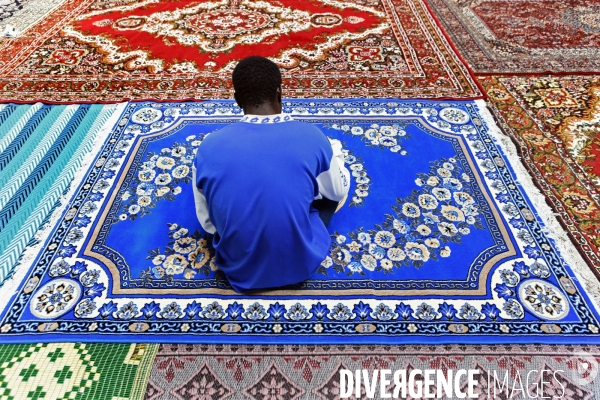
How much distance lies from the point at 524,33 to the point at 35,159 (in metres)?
3.87

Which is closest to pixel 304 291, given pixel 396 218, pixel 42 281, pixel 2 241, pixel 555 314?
pixel 396 218

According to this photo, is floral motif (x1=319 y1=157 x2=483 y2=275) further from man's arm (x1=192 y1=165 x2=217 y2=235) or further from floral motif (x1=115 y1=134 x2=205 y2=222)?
floral motif (x1=115 y1=134 x2=205 y2=222)

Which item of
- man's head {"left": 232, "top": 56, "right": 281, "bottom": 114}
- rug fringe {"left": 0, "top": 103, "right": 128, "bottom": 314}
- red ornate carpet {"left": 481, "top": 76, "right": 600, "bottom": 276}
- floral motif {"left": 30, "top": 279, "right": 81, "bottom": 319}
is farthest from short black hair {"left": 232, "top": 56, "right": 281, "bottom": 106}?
red ornate carpet {"left": 481, "top": 76, "right": 600, "bottom": 276}

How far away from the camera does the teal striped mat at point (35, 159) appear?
6.08 ft

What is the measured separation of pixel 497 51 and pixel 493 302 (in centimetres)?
251

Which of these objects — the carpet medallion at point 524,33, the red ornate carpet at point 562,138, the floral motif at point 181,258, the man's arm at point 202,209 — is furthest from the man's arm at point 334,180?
the carpet medallion at point 524,33

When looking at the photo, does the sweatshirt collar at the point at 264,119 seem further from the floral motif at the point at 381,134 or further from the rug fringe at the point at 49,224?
the rug fringe at the point at 49,224

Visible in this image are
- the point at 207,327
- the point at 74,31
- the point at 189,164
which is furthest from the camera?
the point at 74,31

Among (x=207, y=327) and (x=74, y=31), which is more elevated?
(x=74, y=31)

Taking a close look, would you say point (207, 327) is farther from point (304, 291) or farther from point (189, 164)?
point (189, 164)

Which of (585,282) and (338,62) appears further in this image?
(338,62)

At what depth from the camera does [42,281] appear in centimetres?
162

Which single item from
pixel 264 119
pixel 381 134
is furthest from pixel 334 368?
pixel 381 134

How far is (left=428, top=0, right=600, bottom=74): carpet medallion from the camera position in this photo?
10.2ft
